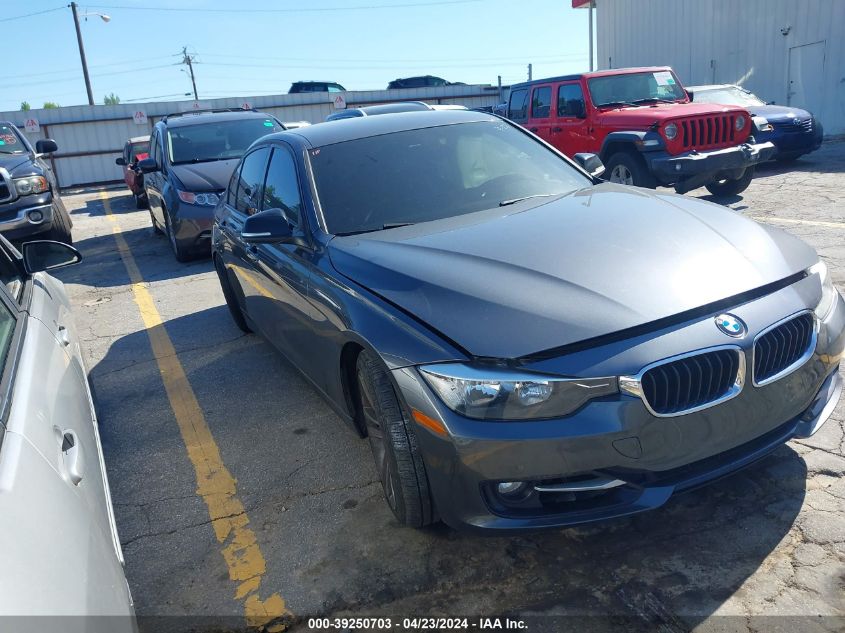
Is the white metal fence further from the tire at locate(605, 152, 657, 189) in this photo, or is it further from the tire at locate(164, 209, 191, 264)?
the tire at locate(605, 152, 657, 189)

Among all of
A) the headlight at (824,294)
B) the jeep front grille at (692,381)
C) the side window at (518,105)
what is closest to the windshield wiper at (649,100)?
the side window at (518,105)

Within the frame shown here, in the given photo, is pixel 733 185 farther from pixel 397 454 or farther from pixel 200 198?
pixel 397 454

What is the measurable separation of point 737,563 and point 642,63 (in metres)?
22.6

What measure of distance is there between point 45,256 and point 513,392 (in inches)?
95.2

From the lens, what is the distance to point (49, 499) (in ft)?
5.28

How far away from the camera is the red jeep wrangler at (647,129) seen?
9.23 metres

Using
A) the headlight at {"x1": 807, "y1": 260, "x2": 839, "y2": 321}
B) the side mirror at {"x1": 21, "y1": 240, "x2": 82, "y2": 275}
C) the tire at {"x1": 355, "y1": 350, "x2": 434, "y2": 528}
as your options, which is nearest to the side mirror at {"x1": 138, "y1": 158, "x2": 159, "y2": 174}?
the side mirror at {"x1": 21, "y1": 240, "x2": 82, "y2": 275}

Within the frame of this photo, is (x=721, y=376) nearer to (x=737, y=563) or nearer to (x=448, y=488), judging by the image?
(x=737, y=563)

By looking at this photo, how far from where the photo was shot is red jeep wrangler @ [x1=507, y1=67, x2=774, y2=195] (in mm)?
9227

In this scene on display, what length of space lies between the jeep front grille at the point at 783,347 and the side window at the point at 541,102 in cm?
914

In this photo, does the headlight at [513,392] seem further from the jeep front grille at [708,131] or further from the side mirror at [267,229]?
the jeep front grille at [708,131]

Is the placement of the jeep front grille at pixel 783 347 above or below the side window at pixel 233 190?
below

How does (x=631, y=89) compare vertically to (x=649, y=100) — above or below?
above

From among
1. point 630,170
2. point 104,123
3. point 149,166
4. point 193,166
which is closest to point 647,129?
point 630,170
